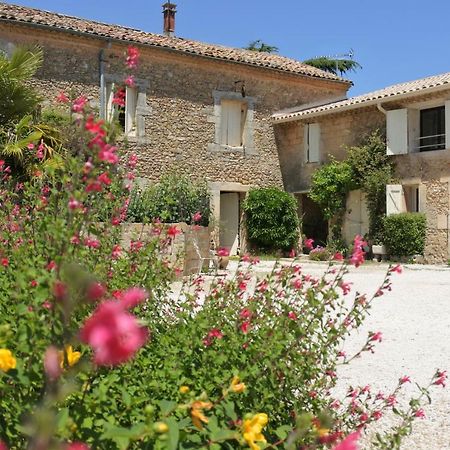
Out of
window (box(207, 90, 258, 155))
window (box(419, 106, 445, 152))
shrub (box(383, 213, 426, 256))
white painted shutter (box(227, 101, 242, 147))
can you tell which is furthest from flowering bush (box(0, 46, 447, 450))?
white painted shutter (box(227, 101, 242, 147))

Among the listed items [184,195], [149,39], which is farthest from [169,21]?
[184,195]

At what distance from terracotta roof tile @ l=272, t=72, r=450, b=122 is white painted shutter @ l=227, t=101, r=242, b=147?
1063 millimetres

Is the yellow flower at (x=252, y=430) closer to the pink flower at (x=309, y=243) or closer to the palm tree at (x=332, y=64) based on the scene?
the pink flower at (x=309, y=243)

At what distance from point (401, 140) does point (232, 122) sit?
454 cm

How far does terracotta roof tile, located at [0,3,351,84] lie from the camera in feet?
46.1

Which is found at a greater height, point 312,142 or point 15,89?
point 312,142

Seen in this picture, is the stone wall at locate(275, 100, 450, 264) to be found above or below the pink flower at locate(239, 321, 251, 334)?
above

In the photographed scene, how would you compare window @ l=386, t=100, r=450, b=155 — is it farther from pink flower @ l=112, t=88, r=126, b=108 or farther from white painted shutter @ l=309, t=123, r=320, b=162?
pink flower @ l=112, t=88, r=126, b=108

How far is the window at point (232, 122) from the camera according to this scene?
16828mm

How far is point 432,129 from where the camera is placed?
15.2m

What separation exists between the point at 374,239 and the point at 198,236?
20.1 feet

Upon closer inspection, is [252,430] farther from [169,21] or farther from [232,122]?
[169,21]

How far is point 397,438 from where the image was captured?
1933 mm

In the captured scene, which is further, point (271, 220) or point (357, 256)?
point (271, 220)
